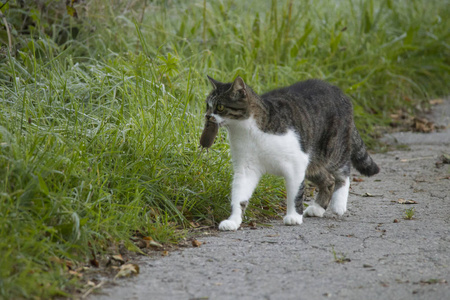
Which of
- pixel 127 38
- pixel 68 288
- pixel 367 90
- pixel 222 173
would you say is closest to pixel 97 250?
pixel 68 288

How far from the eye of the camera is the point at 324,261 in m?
3.20

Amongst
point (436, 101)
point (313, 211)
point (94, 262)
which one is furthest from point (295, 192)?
point (436, 101)

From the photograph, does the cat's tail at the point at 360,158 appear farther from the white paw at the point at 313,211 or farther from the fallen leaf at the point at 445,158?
the fallen leaf at the point at 445,158

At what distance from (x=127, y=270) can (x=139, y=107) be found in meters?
1.88

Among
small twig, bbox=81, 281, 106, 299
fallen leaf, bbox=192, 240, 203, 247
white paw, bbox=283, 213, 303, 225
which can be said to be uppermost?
small twig, bbox=81, 281, 106, 299

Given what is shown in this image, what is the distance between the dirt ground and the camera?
9.02ft

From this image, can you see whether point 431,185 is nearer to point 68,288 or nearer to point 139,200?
point 139,200

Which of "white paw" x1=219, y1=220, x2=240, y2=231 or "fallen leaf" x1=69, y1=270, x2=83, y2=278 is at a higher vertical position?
"fallen leaf" x1=69, y1=270, x2=83, y2=278

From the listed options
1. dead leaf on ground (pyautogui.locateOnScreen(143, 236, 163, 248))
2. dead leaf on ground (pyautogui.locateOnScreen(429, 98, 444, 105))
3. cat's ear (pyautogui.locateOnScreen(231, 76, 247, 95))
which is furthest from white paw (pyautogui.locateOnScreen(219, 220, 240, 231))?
dead leaf on ground (pyautogui.locateOnScreen(429, 98, 444, 105))

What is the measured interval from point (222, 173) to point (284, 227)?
0.68 meters

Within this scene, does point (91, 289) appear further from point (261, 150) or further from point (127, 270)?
point (261, 150)

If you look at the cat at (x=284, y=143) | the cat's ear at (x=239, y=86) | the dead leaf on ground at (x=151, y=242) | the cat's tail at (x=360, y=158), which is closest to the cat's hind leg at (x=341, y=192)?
the cat at (x=284, y=143)

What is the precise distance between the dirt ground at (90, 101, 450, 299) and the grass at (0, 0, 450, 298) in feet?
1.14

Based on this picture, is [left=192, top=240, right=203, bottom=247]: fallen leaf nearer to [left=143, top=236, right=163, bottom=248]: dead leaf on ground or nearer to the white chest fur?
[left=143, top=236, right=163, bottom=248]: dead leaf on ground
